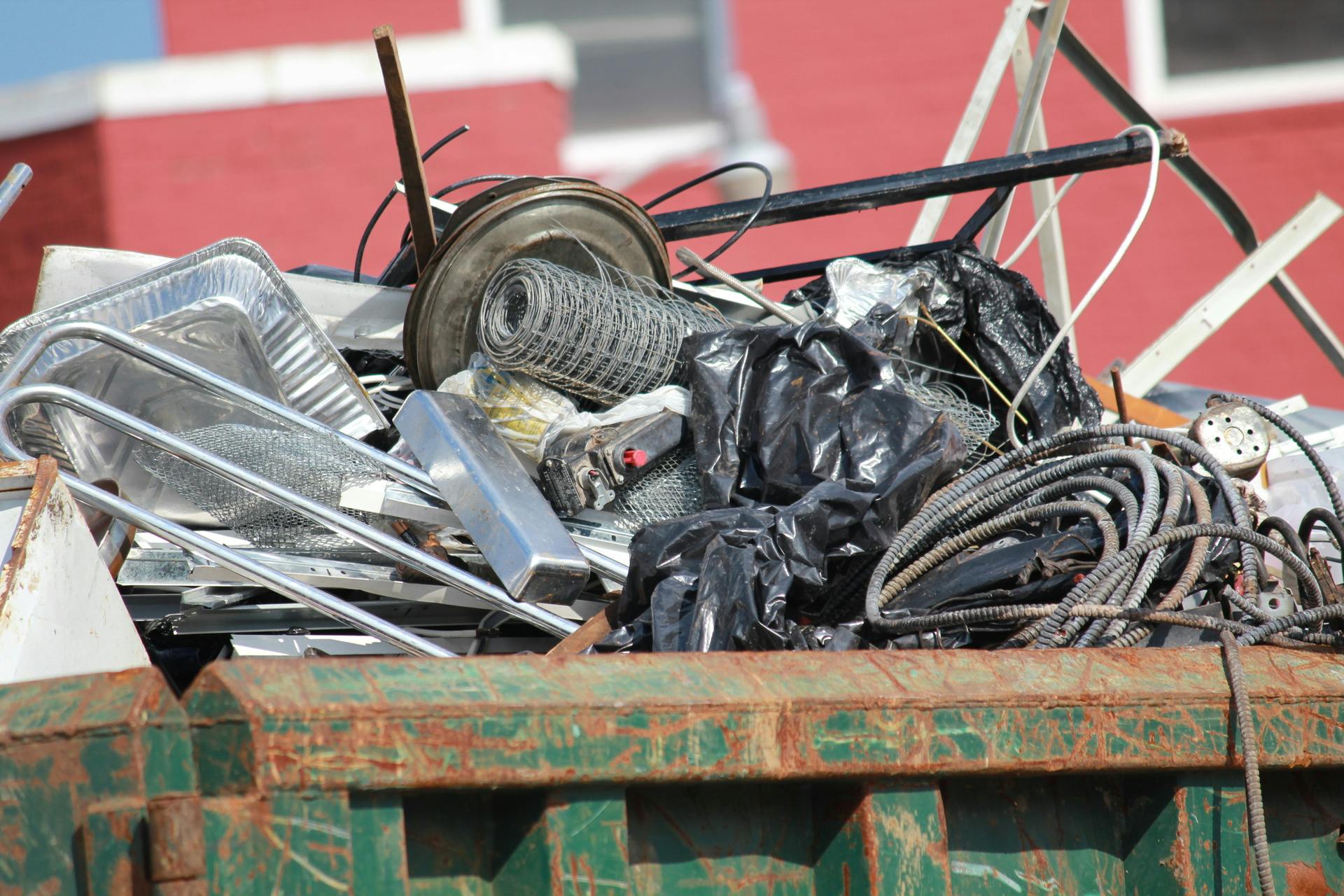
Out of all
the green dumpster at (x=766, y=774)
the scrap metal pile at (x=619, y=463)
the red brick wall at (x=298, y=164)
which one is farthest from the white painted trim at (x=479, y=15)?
the green dumpster at (x=766, y=774)

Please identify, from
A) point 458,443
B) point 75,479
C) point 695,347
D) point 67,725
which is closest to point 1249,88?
point 695,347

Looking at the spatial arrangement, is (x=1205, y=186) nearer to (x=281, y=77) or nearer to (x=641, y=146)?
(x=641, y=146)

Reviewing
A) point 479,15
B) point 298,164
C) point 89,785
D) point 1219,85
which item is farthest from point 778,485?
point 1219,85

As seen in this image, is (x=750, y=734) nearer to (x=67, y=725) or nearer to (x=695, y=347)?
(x=67, y=725)

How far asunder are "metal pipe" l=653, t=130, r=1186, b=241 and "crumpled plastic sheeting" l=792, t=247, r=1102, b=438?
0.57 ft

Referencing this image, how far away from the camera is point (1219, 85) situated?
7.91 m

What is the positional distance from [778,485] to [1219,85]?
22.0 feet

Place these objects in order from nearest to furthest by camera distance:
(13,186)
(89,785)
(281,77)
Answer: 1. (89,785)
2. (13,186)
3. (281,77)

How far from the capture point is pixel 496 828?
4.52 feet

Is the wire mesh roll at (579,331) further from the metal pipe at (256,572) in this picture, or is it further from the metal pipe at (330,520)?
the metal pipe at (256,572)

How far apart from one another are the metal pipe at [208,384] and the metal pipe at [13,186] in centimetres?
57

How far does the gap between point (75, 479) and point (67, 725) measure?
1158 mm

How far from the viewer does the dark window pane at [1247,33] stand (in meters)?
7.92

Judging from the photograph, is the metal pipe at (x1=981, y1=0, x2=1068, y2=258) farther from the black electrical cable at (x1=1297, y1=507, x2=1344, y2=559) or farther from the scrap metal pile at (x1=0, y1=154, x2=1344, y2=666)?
the black electrical cable at (x1=1297, y1=507, x2=1344, y2=559)
